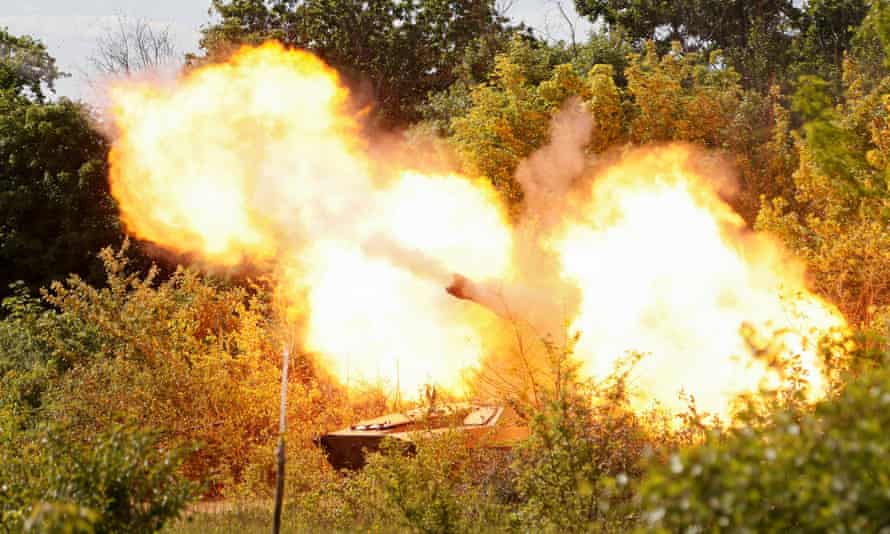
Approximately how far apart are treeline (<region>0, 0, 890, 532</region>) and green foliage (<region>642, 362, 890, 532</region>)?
2 cm

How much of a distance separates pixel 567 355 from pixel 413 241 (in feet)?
17.2

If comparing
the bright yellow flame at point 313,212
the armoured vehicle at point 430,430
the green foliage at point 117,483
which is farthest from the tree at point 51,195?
the green foliage at point 117,483

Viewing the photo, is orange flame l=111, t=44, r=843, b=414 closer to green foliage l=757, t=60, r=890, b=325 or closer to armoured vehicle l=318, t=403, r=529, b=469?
green foliage l=757, t=60, r=890, b=325

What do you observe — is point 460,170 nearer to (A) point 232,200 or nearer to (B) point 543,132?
(B) point 543,132

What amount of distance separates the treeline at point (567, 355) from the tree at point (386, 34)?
0.30 feet

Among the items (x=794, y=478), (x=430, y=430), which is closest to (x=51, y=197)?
(x=430, y=430)

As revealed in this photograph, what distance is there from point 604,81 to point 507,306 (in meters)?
11.2

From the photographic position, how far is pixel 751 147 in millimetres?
28656

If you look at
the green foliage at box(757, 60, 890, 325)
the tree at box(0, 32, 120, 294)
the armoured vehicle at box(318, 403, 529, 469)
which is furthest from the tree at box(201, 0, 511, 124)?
the armoured vehicle at box(318, 403, 529, 469)

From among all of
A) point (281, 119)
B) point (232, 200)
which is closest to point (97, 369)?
point (232, 200)

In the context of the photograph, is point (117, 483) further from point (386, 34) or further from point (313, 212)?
point (386, 34)

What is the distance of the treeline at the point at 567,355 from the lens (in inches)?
281

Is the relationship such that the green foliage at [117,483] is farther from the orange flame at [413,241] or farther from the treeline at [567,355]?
the orange flame at [413,241]

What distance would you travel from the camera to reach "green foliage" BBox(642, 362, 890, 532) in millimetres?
5914
